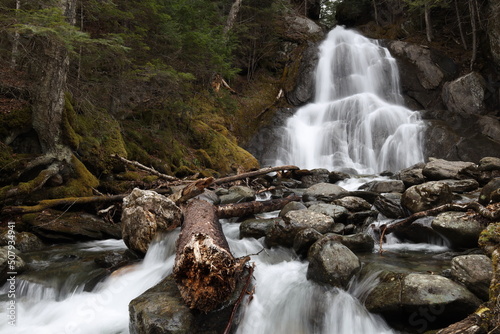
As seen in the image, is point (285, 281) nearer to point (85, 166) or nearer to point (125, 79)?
point (85, 166)

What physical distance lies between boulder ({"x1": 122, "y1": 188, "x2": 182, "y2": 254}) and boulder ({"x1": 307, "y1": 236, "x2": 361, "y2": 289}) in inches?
102

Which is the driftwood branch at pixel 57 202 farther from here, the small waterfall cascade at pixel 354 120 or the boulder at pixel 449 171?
the small waterfall cascade at pixel 354 120

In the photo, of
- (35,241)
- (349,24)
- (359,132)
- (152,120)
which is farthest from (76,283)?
(349,24)

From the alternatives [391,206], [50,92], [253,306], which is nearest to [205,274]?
[253,306]

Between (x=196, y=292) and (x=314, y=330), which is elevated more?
(x=196, y=292)

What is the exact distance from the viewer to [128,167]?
337 inches

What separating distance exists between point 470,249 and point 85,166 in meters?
7.74

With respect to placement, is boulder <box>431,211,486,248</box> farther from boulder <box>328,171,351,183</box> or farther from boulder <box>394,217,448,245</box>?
boulder <box>328,171,351,183</box>

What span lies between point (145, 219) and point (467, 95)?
1740cm

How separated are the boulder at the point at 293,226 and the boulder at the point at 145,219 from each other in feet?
5.74

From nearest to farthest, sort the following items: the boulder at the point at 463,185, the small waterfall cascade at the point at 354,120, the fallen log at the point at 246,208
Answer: the fallen log at the point at 246,208 → the boulder at the point at 463,185 → the small waterfall cascade at the point at 354,120

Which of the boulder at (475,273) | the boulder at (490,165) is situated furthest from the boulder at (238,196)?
the boulder at (490,165)

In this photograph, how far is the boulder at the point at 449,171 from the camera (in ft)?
27.1

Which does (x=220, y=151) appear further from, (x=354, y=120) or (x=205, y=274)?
(x=205, y=274)
